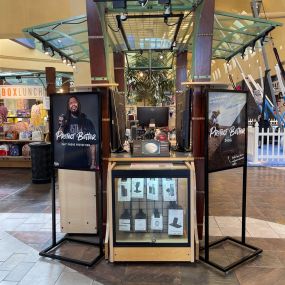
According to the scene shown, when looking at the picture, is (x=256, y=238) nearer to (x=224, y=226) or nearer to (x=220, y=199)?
(x=224, y=226)

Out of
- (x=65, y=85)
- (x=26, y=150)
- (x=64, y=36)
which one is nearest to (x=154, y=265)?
(x=64, y=36)

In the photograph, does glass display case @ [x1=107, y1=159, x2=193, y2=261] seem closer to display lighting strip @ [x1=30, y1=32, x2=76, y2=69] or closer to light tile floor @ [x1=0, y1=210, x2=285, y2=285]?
light tile floor @ [x1=0, y1=210, x2=285, y2=285]

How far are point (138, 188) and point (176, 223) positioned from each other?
520 millimetres

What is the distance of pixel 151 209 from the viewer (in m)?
3.40

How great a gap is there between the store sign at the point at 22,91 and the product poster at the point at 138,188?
265 inches

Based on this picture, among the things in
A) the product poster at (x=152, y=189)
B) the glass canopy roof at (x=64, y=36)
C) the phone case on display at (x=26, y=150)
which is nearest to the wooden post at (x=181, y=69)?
the glass canopy roof at (x=64, y=36)

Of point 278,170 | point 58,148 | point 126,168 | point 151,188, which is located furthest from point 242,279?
point 278,170

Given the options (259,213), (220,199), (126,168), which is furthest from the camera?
(220,199)

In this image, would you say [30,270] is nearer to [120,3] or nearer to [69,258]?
[69,258]

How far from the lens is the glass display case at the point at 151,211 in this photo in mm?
3074

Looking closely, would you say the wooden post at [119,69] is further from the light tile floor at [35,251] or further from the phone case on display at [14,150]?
the phone case on display at [14,150]

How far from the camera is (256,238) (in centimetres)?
373

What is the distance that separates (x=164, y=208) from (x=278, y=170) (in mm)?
5409

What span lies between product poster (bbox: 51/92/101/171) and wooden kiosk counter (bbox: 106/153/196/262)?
0.86 ft
